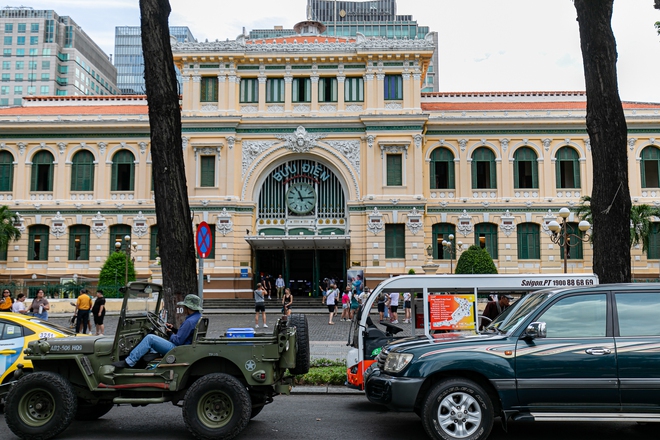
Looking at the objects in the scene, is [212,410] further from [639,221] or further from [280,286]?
[639,221]

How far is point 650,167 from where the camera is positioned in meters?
38.9

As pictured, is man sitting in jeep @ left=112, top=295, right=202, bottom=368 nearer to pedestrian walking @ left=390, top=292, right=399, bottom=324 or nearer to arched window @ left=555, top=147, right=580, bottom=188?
pedestrian walking @ left=390, top=292, right=399, bottom=324

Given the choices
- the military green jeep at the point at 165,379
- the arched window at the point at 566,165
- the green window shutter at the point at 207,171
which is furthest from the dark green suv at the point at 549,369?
the arched window at the point at 566,165

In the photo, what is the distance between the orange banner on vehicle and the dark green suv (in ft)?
12.1

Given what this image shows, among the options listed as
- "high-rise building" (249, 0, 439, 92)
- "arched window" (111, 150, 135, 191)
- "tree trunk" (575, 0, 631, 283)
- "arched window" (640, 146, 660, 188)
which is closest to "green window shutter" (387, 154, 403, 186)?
"arched window" (640, 146, 660, 188)

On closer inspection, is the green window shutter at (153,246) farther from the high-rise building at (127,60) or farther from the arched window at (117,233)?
the high-rise building at (127,60)

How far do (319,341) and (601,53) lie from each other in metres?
11.9

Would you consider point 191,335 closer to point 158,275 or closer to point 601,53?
point 601,53

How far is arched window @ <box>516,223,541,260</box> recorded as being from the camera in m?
38.4

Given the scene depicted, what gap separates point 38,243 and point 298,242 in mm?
16214

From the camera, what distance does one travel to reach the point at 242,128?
124 feet

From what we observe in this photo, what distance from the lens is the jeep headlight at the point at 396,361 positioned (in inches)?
310

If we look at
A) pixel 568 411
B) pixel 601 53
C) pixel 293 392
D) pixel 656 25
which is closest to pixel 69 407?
pixel 293 392

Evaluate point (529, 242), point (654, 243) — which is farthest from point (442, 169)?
point (654, 243)
